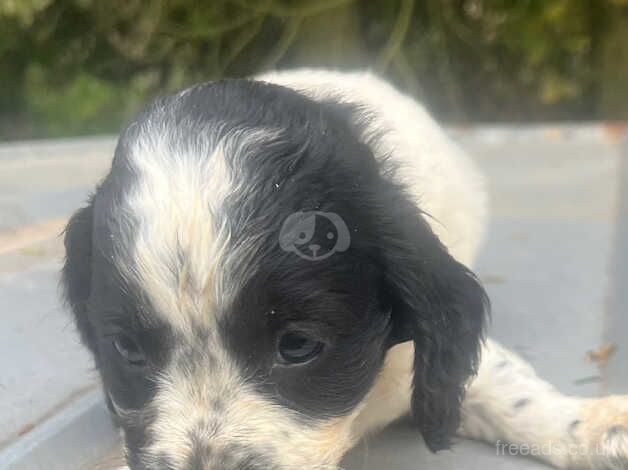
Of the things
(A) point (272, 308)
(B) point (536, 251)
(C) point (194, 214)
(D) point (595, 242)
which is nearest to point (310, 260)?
(A) point (272, 308)

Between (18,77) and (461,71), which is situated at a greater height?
(461,71)

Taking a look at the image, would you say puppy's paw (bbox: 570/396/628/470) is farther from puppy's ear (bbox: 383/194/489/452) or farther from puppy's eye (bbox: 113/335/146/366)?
puppy's eye (bbox: 113/335/146/366)

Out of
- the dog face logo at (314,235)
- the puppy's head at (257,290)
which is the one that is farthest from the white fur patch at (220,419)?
the dog face logo at (314,235)

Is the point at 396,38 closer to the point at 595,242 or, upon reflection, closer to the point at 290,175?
the point at 595,242

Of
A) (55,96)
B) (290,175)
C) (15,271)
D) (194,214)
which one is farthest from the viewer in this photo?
(55,96)

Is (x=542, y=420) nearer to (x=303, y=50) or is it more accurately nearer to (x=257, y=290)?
(x=257, y=290)

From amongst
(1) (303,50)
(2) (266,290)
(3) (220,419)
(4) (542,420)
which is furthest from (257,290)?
(1) (303,50)
